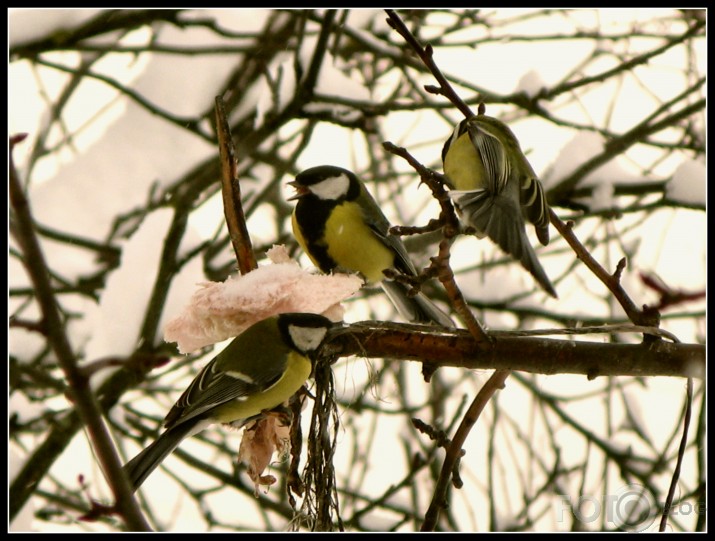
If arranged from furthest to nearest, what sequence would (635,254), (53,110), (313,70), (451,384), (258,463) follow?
(451,384) → (635,254) → (53,110) → (313,70) → (258,463)

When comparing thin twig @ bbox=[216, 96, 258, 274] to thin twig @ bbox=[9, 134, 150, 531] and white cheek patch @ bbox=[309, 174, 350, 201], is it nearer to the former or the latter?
Result: white cheek patch @ bbox=[309, 174, 350, 201]

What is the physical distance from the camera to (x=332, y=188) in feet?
9.39

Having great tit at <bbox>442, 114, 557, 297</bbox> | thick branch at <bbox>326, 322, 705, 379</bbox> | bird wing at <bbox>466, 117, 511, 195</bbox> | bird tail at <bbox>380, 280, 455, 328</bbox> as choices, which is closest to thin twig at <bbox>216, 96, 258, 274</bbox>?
thick branch at <bbox>326, 322, 705, 379</bbox>

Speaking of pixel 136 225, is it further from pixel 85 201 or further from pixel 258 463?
pixel 258 463

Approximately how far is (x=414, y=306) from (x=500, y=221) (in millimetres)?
932

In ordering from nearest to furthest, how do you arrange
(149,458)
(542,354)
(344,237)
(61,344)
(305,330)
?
(61,344)
(542,354)
(149,458)
(305,330)
(344,237)

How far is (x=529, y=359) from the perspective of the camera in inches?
67.7

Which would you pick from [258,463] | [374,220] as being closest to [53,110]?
[374,220]

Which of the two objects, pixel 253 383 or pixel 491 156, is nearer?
pixel 253 383

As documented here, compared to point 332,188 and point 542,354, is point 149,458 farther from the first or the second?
point 332,188

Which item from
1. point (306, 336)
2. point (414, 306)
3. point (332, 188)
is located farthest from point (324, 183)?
point (306, 336)

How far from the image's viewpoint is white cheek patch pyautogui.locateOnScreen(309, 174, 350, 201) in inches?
111

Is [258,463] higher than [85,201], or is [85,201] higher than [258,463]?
[85,201]

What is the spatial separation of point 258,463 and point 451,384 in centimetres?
203
